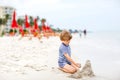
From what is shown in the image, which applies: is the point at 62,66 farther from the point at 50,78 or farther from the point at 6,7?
the point at 6,7

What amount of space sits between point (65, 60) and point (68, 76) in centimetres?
62

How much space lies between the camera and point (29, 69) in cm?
671

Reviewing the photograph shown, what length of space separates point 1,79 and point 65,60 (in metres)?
1.42

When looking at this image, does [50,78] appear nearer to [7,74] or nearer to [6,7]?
[7,74]

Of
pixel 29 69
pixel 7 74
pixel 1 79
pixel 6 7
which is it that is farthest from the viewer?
pixel 6 7

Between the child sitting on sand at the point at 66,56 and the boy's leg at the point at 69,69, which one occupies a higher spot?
the child sitting on sand at the point at 66,56

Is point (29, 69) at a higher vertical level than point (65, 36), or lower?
lower

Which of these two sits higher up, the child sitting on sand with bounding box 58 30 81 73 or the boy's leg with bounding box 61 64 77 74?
the child sitting on sand with bounding box 58 30 81 73

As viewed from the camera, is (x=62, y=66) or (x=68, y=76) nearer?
(x=68, y=76)

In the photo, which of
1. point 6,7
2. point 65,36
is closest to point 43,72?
point 65,36

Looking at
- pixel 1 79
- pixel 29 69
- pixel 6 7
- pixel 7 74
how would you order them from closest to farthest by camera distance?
pixel 1 79
pixel 7 74
pixel 29 69
pixel 6 7

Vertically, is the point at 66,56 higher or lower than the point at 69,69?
higher

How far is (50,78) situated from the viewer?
222 inches

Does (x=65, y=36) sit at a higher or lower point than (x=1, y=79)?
higher
